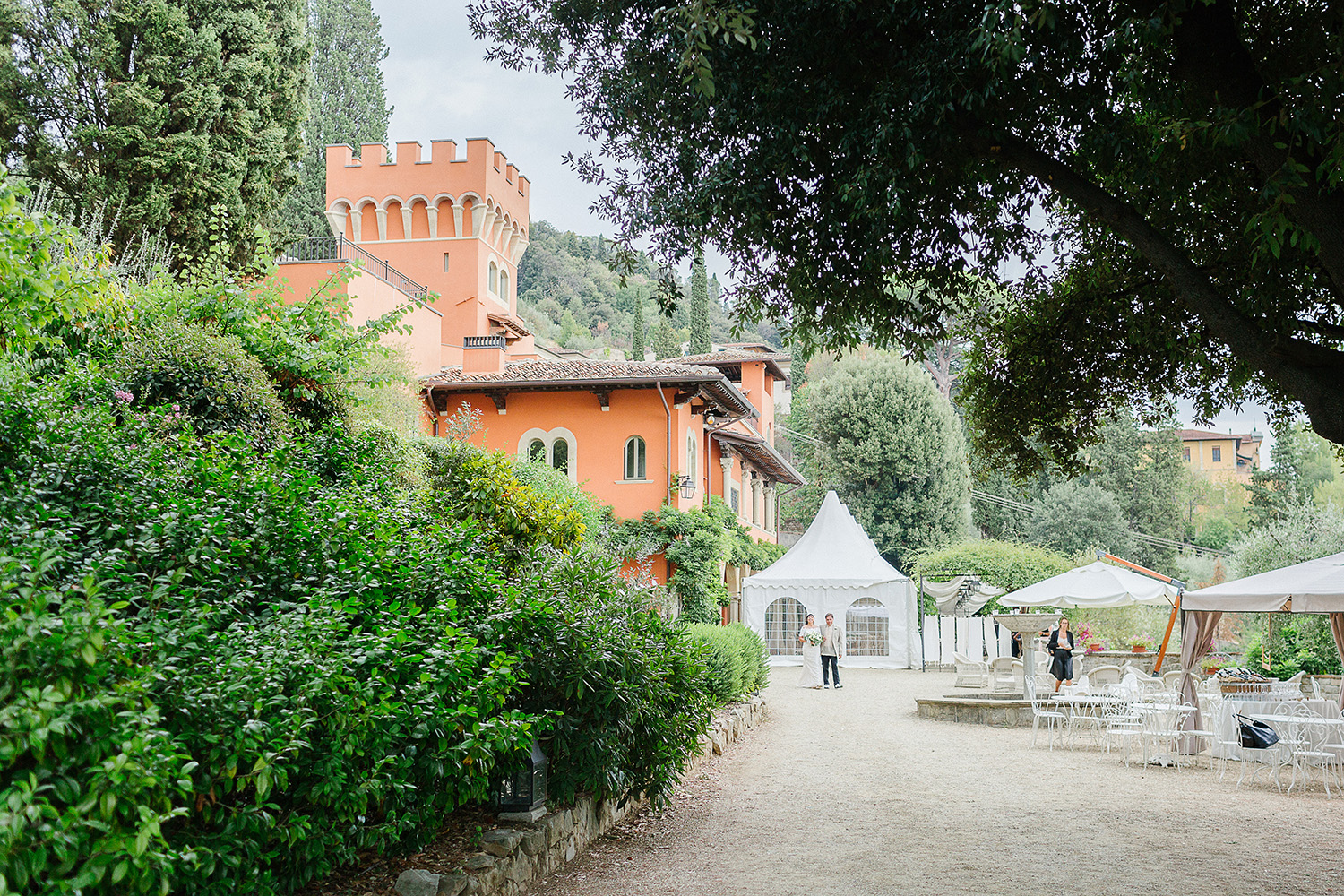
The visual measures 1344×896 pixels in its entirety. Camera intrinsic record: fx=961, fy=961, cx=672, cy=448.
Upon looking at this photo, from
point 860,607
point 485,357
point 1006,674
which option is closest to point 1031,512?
point 860,607

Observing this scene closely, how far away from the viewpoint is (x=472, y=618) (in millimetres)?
5223

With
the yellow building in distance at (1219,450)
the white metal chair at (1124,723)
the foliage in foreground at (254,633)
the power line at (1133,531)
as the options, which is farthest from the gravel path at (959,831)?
the yellow building in distance at (1219,450)

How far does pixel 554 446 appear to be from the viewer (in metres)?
22.3

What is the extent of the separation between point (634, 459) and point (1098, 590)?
33.0ft

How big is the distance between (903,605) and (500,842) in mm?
21025

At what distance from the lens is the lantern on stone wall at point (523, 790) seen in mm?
5723

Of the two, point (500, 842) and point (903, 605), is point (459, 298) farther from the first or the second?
point (500, 842)

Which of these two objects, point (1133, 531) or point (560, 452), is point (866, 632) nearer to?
point (560, 452)

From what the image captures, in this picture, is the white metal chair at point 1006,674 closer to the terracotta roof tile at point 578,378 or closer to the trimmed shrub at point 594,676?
the terracotta roof tile at point 578,378

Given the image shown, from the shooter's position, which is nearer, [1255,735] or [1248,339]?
[1248,339]

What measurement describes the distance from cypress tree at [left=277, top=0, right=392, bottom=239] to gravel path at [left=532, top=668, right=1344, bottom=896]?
33661 mm

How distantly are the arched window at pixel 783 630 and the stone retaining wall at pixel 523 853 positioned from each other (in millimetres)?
19353

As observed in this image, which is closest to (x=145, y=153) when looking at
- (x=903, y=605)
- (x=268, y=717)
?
(x=268, y=717)

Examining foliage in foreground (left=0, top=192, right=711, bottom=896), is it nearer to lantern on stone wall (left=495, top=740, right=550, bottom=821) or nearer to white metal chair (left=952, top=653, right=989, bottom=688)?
lantern on stone wall (left=495, top=740, right=550, bottom=821)
